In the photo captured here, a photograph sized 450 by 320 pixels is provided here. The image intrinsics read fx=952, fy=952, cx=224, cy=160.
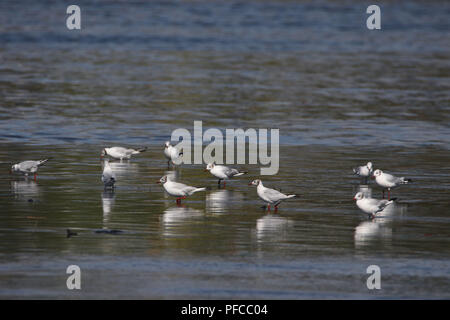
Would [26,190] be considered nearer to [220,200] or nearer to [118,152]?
[220,200]

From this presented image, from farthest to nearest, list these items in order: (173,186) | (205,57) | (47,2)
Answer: (47,2), (205,57), (173,186)

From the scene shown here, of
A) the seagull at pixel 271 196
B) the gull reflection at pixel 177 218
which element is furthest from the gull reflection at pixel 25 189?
the seagull at pixel 271 196

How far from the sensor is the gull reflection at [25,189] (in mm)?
22000

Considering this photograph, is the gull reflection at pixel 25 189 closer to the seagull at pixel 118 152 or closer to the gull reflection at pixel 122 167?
the gull reflection at pixel 122 167

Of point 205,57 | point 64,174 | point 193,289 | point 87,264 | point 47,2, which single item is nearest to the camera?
point 193,289

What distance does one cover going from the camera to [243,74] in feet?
175

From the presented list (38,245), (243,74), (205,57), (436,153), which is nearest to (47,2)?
(205,57)

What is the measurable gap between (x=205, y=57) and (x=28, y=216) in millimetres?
44748

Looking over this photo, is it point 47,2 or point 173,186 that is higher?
point 47,2

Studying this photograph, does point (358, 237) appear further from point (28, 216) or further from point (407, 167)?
point (407, 167)

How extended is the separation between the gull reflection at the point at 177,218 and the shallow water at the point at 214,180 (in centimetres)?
6

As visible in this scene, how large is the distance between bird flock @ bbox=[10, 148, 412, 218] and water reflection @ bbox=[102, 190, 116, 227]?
45 cm

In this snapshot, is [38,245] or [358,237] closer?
[38,245]
